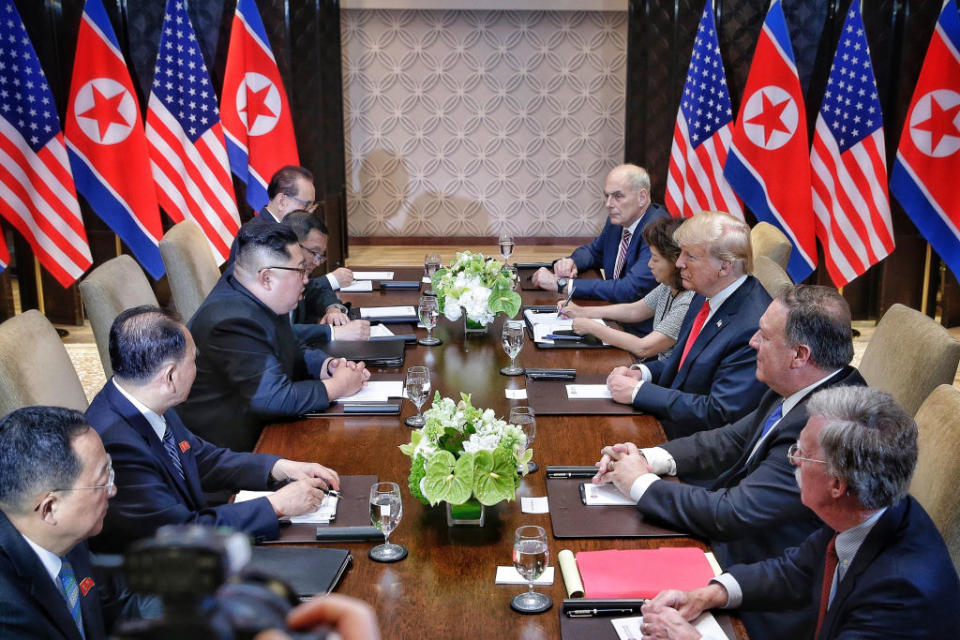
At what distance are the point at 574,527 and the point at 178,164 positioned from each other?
4.69m

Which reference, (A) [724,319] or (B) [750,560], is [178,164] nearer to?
(A) [724,319]

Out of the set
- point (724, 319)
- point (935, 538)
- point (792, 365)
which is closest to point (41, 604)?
point (935, 538)

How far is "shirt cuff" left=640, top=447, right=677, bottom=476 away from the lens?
2545 mm

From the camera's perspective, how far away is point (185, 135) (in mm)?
6121

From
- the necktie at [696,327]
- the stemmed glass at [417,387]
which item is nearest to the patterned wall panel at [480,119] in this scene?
the necktie at [696,327]

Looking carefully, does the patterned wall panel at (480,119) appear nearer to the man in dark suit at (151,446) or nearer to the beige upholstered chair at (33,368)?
the beige upholstered chair at (33,368)

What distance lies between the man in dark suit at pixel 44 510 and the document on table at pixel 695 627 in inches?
35.8

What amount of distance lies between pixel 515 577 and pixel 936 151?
4.73 metres

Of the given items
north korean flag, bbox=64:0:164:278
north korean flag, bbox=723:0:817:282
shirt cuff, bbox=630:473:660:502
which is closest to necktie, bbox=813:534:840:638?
shirt cuff, bbox=630:473:660:502

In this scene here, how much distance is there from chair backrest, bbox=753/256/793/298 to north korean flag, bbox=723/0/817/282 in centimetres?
194

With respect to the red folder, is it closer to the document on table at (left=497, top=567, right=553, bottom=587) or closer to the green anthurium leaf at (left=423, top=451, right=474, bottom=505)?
the document on table at (left=497, top=567, right=553, bottom=587)

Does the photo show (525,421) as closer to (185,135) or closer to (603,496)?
(603,496)

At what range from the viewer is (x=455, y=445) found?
2.23m

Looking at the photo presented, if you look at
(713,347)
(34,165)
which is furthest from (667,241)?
(34,165)
